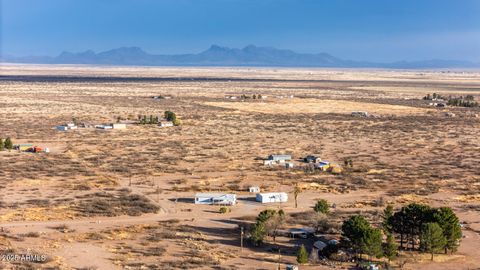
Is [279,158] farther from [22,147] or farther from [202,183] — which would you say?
[22,147]

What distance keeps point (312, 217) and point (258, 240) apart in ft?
15.2

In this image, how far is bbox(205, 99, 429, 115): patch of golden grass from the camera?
100562 mm

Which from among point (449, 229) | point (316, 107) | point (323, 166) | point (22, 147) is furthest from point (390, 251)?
point (316, 107)

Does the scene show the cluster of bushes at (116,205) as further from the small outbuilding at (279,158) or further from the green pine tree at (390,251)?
the small outbuilding at (279,158)

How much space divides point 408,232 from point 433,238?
1.95 m

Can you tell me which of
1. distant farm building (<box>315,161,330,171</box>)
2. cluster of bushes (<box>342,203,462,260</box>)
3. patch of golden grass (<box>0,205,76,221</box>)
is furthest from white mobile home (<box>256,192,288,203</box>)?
patch of golden grass (<box>0,205,76,221</box>)

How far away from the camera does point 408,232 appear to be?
27.2m

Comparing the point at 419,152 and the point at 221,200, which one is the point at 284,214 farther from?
the point at 419,152

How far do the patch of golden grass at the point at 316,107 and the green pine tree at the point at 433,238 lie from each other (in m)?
72.5

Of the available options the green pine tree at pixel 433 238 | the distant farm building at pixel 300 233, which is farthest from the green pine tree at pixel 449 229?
the distant farm building at pixel 300 233

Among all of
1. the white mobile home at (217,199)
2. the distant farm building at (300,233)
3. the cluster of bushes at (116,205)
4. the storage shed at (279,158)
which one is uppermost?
the storage shed at (279,158)

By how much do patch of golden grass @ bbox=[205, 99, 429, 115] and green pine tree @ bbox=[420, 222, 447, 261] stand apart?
72.5m

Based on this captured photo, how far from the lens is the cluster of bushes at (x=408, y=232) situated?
81.6 feet

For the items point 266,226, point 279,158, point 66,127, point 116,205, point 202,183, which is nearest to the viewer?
point 266,226
